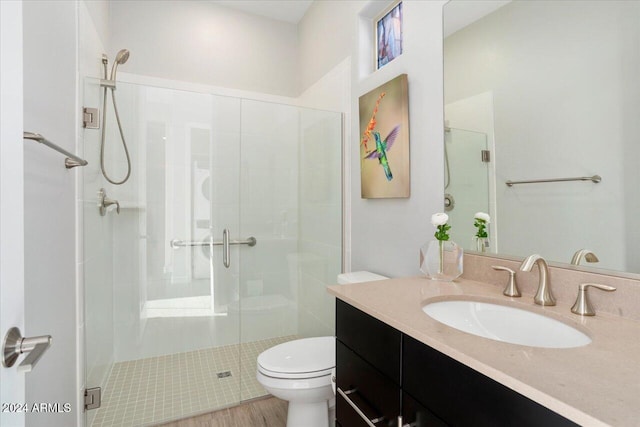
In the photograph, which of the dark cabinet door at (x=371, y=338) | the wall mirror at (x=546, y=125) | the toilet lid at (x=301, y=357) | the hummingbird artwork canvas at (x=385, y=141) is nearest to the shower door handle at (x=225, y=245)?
the toilet lid at (x=301, y=357)

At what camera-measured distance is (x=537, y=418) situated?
53 centimetres

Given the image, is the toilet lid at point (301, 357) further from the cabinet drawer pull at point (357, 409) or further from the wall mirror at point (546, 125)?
the wall mirror at point (546, 125)

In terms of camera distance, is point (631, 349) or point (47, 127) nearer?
point (631, 349)

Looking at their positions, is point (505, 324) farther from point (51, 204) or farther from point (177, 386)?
point (177, 386)

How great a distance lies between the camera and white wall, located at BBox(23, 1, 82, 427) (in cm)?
100

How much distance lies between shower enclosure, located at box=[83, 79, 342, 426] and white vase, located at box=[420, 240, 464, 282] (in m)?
0.93

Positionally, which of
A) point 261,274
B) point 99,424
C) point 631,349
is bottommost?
point 99,424

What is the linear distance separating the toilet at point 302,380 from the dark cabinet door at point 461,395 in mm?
714

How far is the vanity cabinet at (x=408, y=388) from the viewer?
59 cm

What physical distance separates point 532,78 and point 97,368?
247 centimetres

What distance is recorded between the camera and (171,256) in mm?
2199

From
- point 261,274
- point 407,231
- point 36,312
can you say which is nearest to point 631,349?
point 407,231

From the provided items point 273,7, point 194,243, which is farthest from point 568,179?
point 273,7

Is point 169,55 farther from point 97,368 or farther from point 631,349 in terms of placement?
point 631,349
